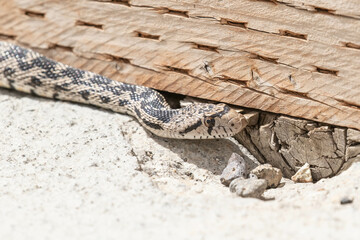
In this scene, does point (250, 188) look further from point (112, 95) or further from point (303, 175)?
point (112, 95)

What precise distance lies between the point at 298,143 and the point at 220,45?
Result: 4.15 feet

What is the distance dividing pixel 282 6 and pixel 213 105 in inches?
49.5

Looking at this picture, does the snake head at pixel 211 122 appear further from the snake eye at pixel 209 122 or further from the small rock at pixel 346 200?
the small rock at pixel 346 200

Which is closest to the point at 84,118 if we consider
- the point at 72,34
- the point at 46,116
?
the point at 46,116

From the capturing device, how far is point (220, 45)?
4.75 meters

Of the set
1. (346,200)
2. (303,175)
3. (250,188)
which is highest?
(346,200)

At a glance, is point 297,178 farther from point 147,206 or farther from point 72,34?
point 72,34

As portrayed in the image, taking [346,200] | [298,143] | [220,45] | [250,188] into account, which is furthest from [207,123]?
[346,200]

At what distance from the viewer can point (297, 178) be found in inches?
185

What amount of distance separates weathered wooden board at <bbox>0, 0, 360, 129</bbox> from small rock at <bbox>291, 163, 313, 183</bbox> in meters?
0.54

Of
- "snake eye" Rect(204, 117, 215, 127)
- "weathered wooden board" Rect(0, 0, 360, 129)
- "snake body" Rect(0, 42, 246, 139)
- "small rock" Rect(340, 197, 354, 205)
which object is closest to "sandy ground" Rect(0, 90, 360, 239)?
"small rock" Rect(340, 197, 354, 205)

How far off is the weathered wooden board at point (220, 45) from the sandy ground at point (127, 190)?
63cm

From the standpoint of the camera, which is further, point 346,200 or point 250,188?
point 250,188

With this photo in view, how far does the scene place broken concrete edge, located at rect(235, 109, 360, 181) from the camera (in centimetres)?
444
